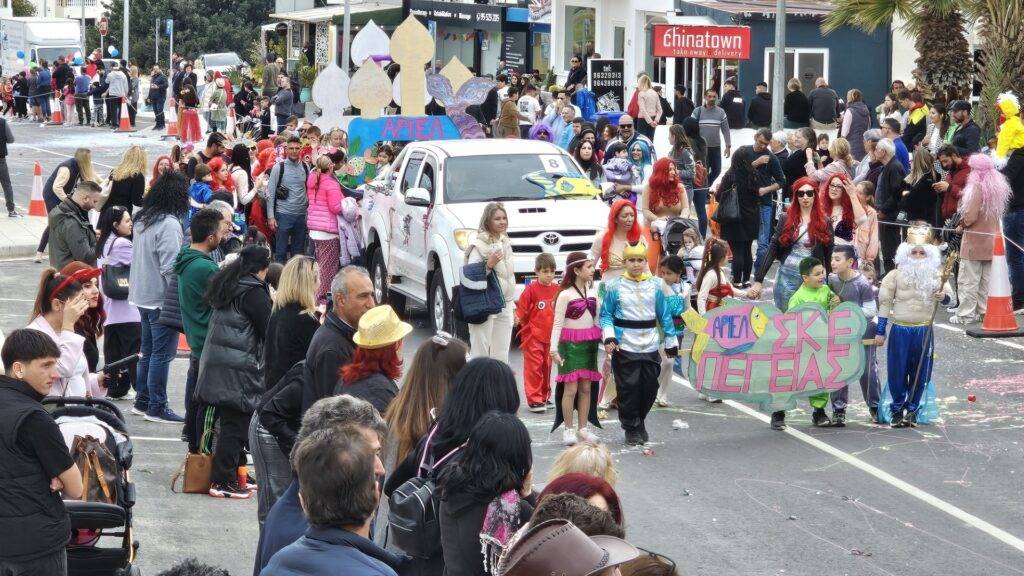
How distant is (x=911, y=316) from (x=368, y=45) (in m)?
14.6

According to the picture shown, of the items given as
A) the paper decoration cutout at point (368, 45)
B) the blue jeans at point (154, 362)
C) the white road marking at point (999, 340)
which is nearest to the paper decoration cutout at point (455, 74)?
the paper decoration cutout at point (368, 45)

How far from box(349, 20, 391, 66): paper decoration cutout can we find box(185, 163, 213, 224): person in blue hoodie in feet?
24.5

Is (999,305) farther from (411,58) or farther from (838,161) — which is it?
(411,58)

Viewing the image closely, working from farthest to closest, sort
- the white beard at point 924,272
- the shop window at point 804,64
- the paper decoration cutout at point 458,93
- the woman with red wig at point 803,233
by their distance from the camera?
the shop window at point 804,64
the paper decoration cutout at point 458,93
the woman with red wig at point 803,233
the white beard at point 924,272

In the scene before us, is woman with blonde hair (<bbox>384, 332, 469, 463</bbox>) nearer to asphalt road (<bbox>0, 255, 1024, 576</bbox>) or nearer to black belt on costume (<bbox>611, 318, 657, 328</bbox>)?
asphalt road (<bbox>0, 255, 1024, 576</bbox>)

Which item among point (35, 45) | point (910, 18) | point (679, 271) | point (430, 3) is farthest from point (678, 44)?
point (35, 45)

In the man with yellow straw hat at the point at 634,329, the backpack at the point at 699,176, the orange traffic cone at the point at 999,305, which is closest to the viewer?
the man with yellow straw hat at the point at 634,329

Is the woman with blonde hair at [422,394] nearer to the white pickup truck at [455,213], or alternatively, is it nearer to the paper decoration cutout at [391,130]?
the white pickup truck at [455,213]

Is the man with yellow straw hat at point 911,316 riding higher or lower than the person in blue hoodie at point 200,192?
lower

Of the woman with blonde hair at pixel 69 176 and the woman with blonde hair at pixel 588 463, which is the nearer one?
the woman with blonde hair at pixel 588 463

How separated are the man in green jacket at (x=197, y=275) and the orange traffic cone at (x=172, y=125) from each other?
103ft

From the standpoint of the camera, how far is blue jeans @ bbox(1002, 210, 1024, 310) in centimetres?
1680

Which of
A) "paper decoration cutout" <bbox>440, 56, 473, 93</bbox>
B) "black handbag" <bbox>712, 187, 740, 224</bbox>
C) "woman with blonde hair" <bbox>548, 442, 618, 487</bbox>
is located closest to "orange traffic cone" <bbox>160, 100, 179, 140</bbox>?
"paper decoration cutout" <bbox>440, 56, 473, 93</bbox>

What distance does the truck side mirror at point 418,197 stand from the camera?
15.7 m
